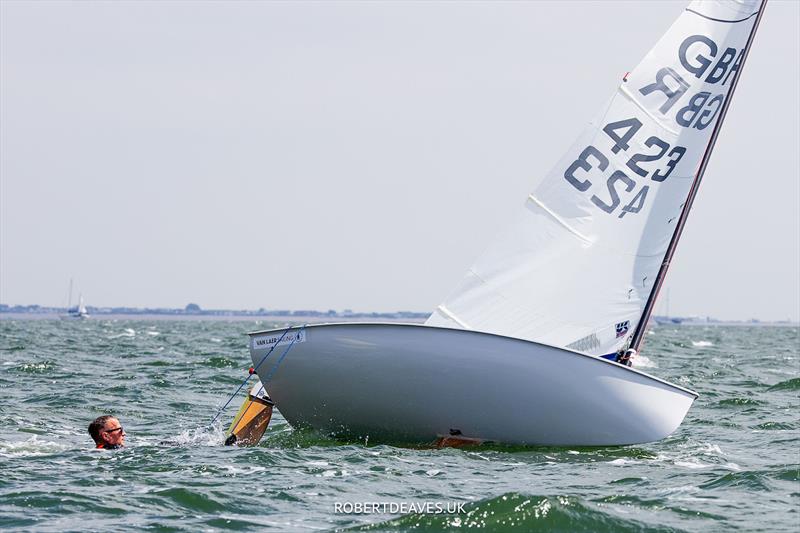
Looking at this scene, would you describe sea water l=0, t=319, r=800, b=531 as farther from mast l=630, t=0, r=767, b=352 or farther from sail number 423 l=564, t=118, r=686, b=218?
sail number 423 l=564, t=118, r=686, b=218

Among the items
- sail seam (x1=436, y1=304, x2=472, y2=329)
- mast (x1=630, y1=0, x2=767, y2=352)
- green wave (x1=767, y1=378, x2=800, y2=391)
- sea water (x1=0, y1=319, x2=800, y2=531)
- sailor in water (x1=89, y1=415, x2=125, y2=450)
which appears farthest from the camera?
green wave (x1=767, y1=378, x2=800, y2=391)

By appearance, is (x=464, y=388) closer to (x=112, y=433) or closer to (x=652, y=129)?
(x=112, y=433)

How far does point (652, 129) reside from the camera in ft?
45.7

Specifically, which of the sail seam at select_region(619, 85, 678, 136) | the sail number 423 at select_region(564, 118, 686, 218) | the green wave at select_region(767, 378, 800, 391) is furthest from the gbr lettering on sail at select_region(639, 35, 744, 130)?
the green wave at select_region(767, 378, 800, 391)

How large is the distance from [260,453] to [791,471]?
5120 mm

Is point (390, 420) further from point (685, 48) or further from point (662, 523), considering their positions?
point (685, 48)

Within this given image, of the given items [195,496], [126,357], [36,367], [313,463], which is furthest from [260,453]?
[126,357]

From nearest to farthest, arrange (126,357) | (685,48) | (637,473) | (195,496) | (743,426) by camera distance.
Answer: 1. (195,496)
2. (637,473)
3. (685,48)
4. (743,426)
5. (126,357)

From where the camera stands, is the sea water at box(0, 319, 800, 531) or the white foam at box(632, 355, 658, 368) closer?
the sea water at box(0, 319, 800, 531)

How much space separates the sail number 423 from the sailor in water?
6.03 meters

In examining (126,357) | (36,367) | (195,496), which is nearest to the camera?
(195,496)

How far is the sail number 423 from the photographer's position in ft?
45.7

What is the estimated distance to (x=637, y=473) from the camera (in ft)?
35.9

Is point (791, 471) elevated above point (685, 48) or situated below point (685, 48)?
below
